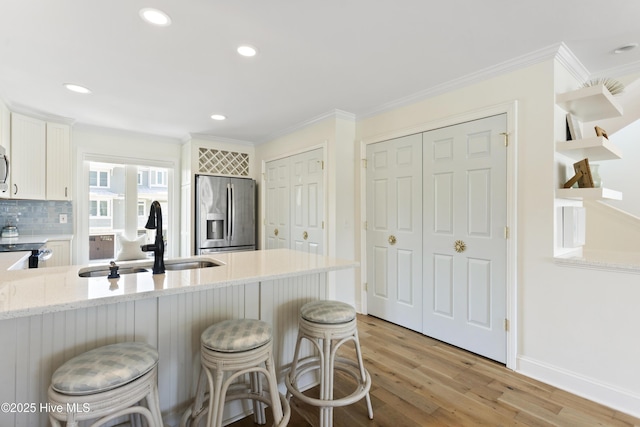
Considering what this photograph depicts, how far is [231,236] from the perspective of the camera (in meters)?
4.49

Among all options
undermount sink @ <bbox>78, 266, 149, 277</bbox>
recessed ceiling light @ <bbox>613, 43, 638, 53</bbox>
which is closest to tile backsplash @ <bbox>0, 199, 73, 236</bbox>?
undermount sink @ <bbox>78, 266, 149, 277</bbox>

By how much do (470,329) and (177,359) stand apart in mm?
2252

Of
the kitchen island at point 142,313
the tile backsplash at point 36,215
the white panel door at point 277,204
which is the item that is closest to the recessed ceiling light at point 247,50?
the kitchen island at point 142,313

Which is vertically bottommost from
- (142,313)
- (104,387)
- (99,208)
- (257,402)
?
(257,402)

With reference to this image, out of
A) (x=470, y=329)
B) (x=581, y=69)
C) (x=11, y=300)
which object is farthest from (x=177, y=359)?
(x=581, y=69)

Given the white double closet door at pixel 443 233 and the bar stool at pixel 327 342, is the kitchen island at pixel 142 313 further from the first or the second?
the white double closet door at pixel 443 233

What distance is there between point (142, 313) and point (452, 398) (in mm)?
1915

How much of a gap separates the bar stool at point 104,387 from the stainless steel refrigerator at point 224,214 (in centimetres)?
325

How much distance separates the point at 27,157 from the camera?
3342 millimetres

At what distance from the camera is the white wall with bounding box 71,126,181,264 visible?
395 cm

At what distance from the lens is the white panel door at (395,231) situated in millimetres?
2938

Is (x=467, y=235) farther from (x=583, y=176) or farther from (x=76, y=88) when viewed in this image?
(x=76, y=88)

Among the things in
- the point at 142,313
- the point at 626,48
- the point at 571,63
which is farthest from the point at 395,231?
the point at 142,313

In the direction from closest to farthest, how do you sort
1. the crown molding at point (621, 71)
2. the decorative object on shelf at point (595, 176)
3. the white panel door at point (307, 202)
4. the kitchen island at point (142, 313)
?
the kitchen island at point (142, 313) < the decorative object on shelf at point (595, 176) < the crown molding at point (621, 71) < the white panel door at point (307, 202)
